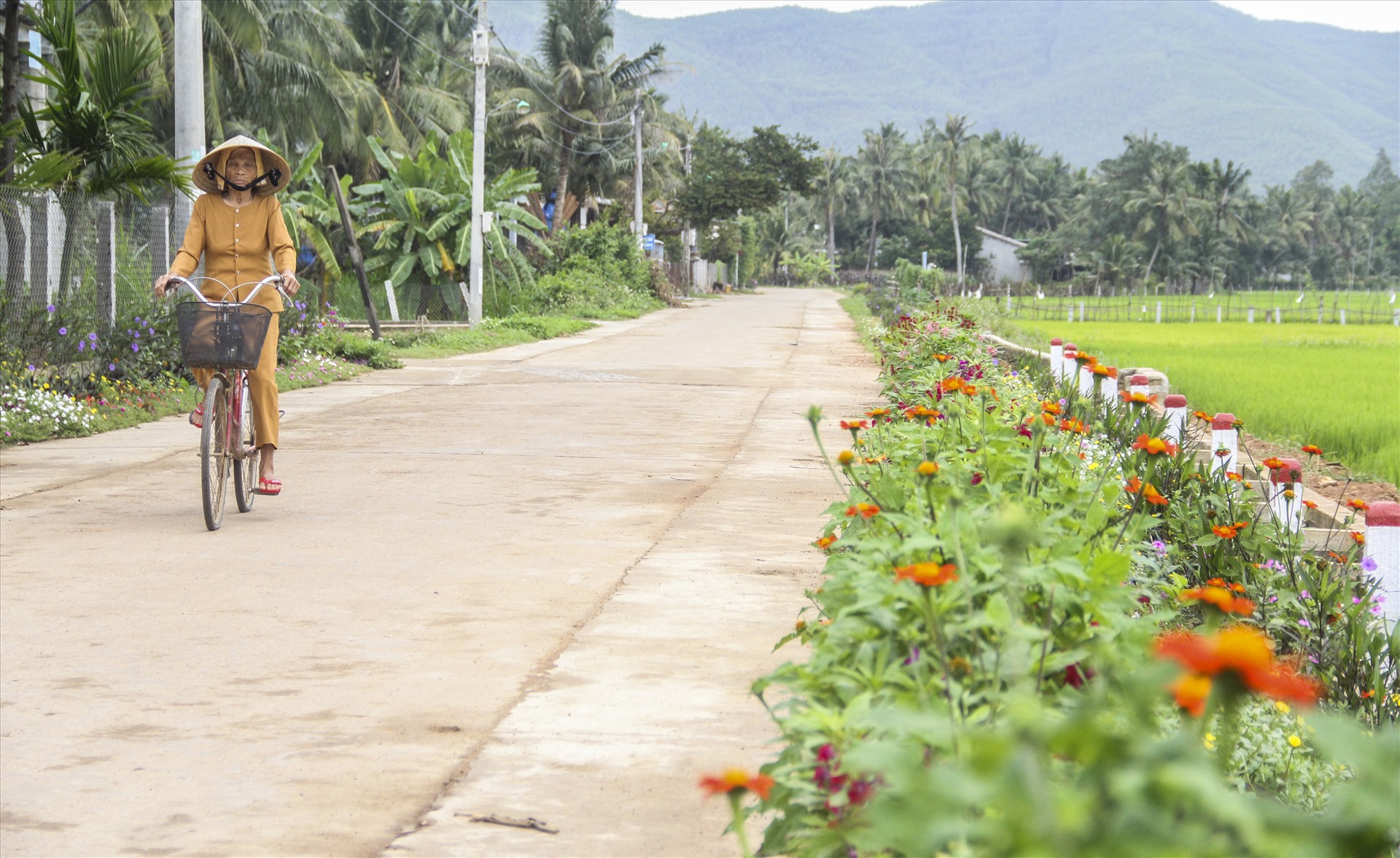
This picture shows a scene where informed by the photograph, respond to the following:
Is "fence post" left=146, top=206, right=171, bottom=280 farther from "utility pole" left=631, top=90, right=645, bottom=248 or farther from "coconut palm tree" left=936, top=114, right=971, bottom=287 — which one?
"coconut palm tree" left=936, top=114, right=971, bottom=287

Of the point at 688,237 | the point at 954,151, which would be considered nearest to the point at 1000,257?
the point at 954,151

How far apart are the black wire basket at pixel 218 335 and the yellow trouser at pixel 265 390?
45cm

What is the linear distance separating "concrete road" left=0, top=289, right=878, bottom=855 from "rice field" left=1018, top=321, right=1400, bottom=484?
444 centimetres

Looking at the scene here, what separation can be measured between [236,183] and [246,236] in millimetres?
288

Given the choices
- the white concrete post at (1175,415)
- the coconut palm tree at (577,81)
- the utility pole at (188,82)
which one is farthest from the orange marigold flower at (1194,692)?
the coconut palm tree at (577,81)

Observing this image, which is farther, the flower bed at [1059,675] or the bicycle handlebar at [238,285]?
the bicycle handlebar at [238,285]

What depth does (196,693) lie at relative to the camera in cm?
441

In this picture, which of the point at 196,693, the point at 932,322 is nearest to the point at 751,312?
the point at 932,322

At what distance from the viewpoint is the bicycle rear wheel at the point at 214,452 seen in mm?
6898

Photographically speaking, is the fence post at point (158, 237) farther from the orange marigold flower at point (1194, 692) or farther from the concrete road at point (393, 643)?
the orange marigold flower at point (1194, 692)

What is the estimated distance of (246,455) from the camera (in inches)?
296

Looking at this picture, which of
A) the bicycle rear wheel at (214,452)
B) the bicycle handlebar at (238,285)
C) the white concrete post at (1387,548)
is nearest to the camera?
the white concrete post at (1387,548)

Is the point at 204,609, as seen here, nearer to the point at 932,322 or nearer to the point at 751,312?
the point at 932,322

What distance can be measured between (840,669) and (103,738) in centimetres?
261
